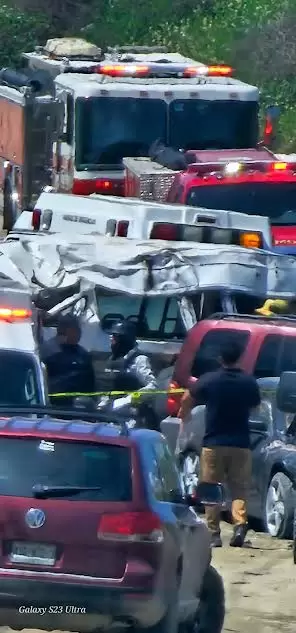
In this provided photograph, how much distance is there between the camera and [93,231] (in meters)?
21.3

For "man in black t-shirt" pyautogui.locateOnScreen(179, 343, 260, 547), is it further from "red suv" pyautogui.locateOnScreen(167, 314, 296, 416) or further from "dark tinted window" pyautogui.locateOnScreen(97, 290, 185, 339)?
"dark tinted window" pyautogui.locateOnScreen(97, 290, 185, 339)

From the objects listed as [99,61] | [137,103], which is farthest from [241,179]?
[99,61]

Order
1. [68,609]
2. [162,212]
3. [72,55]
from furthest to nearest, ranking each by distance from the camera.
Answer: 1. [72,55]
2. [162,212]
3. [68,609]

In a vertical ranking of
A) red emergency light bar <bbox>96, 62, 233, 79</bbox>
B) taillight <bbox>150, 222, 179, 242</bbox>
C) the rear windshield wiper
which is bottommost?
red emergency light bar <bbox>96, 62, 233, 79</bbox>

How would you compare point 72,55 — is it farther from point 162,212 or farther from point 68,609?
point 68,609

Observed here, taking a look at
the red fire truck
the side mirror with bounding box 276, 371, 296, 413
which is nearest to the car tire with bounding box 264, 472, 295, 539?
the side mirror with bounding box 276, 371, 296, 413

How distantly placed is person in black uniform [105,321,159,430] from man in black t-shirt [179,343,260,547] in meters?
2.83

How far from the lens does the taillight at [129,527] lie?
8.75m

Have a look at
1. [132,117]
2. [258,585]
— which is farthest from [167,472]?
[132,117]

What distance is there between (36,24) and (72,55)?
1756 centimetres

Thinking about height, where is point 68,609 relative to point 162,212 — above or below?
above

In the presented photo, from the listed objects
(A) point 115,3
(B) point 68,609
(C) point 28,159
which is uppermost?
(B) point 68,609

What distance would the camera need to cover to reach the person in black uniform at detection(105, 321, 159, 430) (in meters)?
16.6

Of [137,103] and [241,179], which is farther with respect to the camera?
[137,103]
